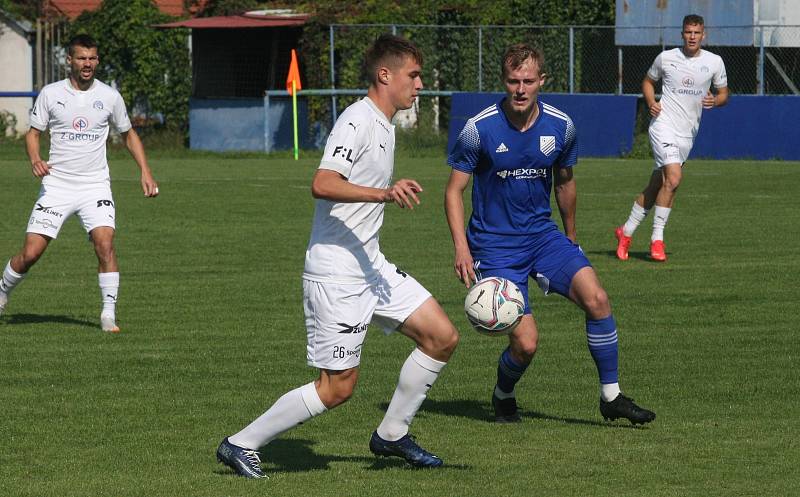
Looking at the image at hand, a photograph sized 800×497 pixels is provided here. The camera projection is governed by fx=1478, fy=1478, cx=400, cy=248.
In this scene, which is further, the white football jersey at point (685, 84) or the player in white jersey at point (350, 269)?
the white football jersey at point (685, 84)

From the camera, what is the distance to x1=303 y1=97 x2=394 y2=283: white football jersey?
6.28 meters

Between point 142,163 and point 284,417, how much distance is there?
499 centimetres

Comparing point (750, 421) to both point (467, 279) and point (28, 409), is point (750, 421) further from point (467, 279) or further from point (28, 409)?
point (28, 409)

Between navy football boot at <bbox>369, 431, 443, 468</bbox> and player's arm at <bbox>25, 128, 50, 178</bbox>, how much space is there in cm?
481

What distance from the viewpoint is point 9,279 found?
11.2 metres

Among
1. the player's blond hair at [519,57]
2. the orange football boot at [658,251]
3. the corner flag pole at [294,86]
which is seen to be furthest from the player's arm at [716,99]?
the corner flag pole at [294,86]

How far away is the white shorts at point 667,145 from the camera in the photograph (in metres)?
14.8

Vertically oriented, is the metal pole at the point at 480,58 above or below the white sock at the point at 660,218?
above

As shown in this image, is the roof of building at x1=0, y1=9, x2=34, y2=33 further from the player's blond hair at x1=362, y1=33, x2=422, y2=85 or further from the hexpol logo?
the player's blond hair at x1=362, y1=33, x2=422, y2=85

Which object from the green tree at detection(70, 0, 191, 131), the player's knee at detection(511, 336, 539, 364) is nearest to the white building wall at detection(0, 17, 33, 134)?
the green tree at detection(70, 0, 191, 131)

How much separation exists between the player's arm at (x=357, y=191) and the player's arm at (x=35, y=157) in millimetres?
4965

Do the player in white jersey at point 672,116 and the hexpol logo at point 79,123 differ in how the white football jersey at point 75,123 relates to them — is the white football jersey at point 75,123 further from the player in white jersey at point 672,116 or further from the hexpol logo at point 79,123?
the player in white jersey at point 672,116

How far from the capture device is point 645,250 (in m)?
15.7

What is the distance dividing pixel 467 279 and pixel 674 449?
1.26 metres
